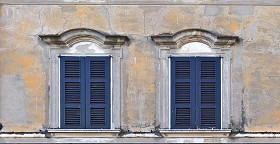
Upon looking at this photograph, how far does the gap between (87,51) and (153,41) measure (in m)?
1.29

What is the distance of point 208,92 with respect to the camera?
68.3 feet

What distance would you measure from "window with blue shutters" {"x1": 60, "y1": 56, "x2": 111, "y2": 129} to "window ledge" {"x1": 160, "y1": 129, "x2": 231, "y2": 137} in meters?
1.17

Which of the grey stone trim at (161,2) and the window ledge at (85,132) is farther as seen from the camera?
the grey stone trim at (161,2)

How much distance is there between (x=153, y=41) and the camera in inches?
819

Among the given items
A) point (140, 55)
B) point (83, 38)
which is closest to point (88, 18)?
point (83, 38)

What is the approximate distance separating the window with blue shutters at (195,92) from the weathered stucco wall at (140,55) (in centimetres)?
33

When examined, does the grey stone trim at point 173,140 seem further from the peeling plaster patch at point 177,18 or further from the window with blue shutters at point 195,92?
the peeling plaster patch at point 177,18

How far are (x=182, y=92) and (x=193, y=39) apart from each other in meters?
1.04

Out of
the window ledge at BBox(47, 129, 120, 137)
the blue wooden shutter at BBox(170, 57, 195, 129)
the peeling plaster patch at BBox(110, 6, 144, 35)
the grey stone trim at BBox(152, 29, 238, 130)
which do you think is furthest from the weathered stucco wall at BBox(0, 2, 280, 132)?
the blue wooden shutter at BBox(170, 57, 195, 129)

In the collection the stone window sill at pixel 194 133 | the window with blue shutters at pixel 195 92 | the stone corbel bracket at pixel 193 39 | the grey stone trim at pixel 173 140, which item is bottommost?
Answer: the grey stone trim at pixel 173 140

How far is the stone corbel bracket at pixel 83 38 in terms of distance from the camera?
20656 millimetres

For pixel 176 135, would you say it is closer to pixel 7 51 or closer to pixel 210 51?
pixel 210 51

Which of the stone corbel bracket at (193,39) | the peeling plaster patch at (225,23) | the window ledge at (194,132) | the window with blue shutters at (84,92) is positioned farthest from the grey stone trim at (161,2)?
the window ledge at (194,132)

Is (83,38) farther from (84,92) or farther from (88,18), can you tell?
(84,92)
